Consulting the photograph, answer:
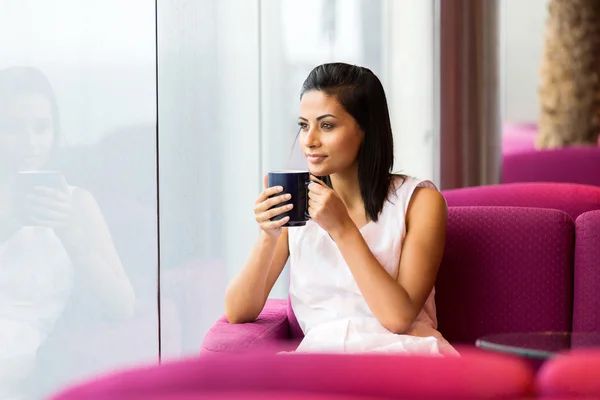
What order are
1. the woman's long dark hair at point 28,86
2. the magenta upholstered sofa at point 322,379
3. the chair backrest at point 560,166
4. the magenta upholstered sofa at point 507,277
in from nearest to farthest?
the magenta upholstered sofa at point 322,379, the woman's long dark hair at point 28,86, the magenta upholstered sofa at point 507,277, the chair backrest at point 560,166

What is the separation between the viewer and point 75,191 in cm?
220

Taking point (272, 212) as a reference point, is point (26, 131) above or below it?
above

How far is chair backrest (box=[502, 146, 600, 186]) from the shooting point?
5395 millimetres

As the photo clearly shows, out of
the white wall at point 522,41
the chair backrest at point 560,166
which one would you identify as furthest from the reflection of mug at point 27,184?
the white wall at point 522,41

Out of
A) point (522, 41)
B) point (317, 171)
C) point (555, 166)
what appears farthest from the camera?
point (522, 41)

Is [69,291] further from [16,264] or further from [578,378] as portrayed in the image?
[578,378]

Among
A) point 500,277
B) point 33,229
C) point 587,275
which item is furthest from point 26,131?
point 587,275

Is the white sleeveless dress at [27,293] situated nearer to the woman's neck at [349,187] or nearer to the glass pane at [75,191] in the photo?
the glass pane at [75,191]

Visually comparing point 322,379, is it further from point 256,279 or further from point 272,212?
point 256,279

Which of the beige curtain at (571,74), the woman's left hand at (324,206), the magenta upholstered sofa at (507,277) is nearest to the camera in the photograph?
the woman's left hand at (324,206)

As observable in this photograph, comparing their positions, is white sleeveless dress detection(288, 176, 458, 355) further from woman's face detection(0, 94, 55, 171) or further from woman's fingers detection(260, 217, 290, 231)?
woman's face detection(0, 94, 55, 171)

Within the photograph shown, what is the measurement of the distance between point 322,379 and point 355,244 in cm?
137

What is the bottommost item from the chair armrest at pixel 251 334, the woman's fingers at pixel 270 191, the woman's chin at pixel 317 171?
the chair armrest at pixel 251 334

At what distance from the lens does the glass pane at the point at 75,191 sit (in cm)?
202
